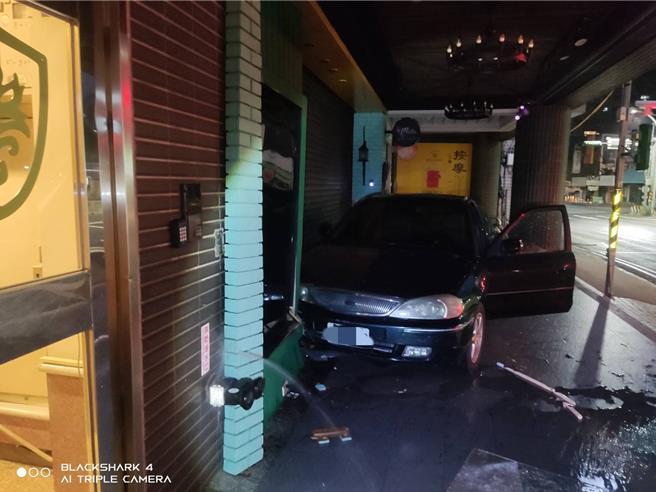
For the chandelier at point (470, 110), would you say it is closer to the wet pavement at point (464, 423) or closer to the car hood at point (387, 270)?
the wet pavement at point (464, 423)

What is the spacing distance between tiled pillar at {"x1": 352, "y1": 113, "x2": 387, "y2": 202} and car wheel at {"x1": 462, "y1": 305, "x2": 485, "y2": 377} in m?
6.48

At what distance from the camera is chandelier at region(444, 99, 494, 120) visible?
11.1m

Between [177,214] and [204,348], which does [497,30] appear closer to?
[177,214]

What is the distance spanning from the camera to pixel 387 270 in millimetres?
4504

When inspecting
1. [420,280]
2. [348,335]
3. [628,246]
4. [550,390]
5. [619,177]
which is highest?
[619,177]

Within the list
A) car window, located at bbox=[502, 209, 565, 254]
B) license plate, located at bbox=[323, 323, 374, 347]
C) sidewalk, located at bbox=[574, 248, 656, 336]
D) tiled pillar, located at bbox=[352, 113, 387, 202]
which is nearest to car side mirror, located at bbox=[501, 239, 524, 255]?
license plate, located at bbox=[323, 323, 374, 347]

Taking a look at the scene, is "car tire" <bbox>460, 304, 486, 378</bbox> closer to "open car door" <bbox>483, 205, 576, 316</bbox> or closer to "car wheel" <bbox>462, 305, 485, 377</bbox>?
"car wheel" <bbox>462, 305, 485, 377</bbox>

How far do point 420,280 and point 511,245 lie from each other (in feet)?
4.32

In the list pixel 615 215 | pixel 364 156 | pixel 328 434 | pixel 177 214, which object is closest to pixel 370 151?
pixel 364 156

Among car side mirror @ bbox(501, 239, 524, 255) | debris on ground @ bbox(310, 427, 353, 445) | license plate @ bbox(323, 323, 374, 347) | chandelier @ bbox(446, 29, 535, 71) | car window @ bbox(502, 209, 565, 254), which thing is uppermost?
chandelier @ bbox(446, 29, 535, 71)

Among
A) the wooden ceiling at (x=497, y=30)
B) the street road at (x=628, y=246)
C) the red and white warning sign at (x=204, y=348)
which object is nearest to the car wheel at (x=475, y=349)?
the red and white warning sign at (x=204, y=348)

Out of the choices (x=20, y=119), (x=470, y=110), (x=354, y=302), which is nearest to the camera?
(x=20, y=119)

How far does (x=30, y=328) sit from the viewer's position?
184cm

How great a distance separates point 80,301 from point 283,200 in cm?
230
